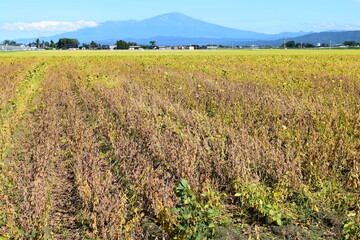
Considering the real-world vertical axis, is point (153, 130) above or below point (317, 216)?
above

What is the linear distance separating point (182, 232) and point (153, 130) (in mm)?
3541

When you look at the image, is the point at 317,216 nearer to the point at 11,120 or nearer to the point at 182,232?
the point at 182,232

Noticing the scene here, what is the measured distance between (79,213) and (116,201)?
0.57 m

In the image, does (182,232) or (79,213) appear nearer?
(182,232)

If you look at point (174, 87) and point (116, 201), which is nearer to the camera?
point (116, 201)

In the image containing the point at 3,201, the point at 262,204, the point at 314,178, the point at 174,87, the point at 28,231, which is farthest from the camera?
the point at 174,87

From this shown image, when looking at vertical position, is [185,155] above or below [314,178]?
above

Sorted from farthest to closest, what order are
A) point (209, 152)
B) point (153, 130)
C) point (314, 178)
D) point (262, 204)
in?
point (153, 130)
point (209, 152)
point (314, 178)
point (262, 204)

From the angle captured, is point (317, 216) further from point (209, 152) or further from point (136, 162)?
point (136, 162)

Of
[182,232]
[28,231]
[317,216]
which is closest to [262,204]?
[317,216]

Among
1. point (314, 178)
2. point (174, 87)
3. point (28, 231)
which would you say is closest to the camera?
point (28, 231)

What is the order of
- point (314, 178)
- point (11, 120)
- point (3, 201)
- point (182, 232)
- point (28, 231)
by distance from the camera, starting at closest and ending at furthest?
point (182, 232) < point (28, 231) < point (3, 201) < point (314, 178) < point (11, 120)

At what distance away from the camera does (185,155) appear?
5465 millimetres

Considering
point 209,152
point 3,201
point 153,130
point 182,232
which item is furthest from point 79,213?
point 153,130
